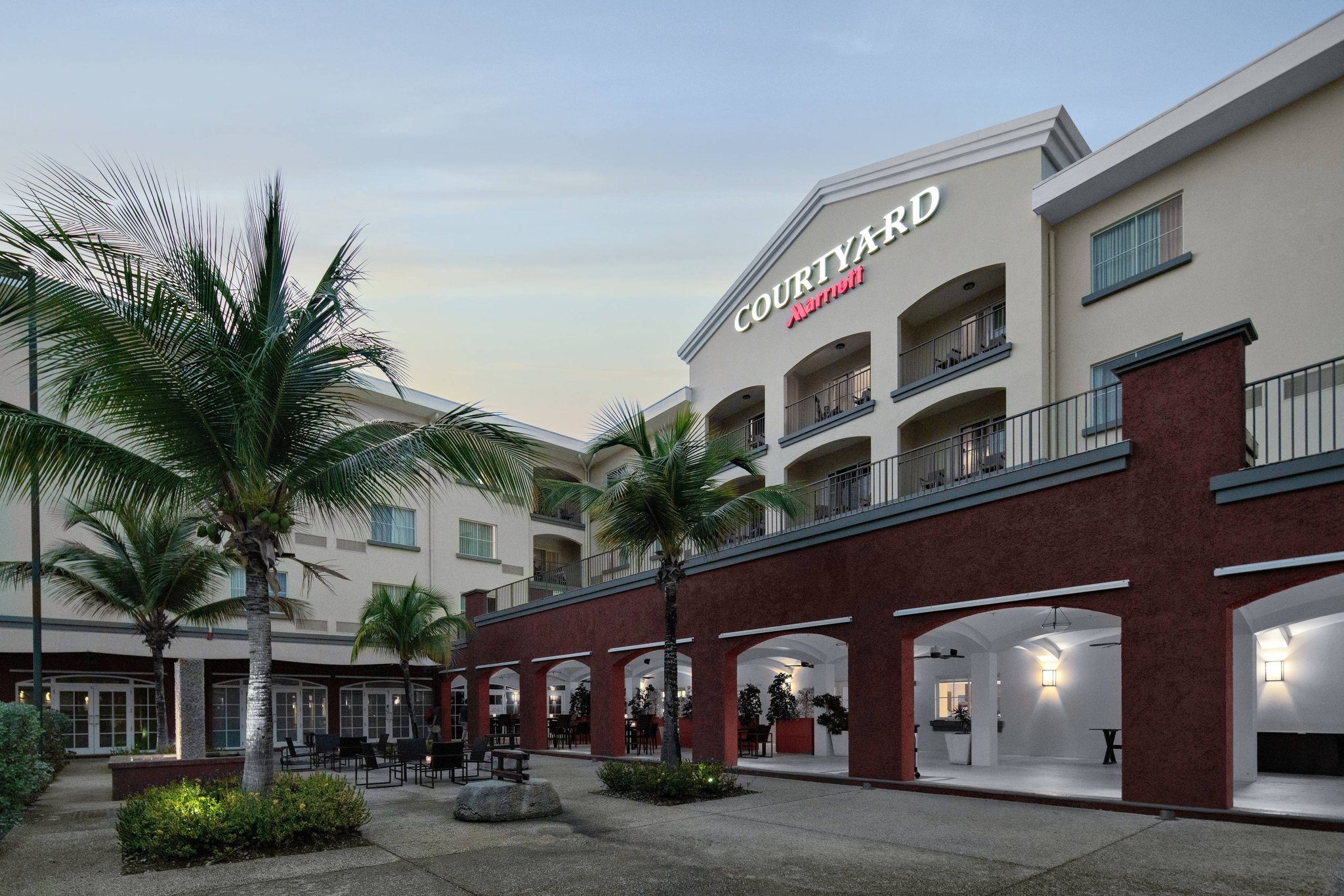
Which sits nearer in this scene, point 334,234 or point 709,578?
point 334,234

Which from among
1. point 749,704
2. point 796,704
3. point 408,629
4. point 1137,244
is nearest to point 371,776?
point 408,629

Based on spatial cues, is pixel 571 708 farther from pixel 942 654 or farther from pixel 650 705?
pixel 942 654

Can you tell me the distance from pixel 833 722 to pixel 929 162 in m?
13.2

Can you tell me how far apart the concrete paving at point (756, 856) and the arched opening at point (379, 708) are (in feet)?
68.0

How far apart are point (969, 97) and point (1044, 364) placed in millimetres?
5910

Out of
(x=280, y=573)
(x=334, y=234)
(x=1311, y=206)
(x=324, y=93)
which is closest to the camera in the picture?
(x=334, y=234)

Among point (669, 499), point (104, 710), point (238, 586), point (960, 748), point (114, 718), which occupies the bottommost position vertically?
point (114, 718)

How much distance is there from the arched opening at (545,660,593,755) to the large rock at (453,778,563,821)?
11.1 metres

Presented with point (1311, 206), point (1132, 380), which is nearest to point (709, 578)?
point (1132, 380)

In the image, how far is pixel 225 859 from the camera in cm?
1032

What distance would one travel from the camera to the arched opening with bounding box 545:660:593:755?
91.2 ft

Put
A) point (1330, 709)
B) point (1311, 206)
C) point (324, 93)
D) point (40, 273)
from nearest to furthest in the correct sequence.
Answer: point (40, 273) → point (324, 93) → point (1311, 206) → point (1330, 709)

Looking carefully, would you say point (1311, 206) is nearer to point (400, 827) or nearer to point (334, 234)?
point (334, 234)

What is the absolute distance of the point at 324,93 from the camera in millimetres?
14594
